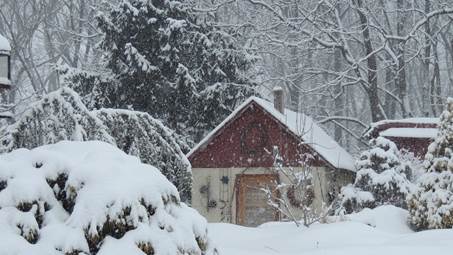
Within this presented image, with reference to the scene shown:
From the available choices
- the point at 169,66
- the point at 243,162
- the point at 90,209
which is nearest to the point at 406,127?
the point at 243,162

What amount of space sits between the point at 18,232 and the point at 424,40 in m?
23.9

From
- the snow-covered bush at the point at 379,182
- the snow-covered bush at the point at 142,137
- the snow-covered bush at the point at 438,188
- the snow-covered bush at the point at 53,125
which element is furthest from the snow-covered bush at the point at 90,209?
the snow-covered bush at the point at 379,182

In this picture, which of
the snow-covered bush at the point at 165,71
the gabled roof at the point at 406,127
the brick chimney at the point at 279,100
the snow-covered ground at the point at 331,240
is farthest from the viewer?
the snow-covered bush at the point at 165,71

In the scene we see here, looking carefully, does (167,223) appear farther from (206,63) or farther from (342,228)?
(206,63)

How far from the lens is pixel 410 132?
60.7ft

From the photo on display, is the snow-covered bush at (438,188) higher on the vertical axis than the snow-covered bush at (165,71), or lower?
lower

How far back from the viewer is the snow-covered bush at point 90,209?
442 cm

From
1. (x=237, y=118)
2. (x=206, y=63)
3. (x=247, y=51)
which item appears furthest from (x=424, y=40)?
(x=237, y=118)

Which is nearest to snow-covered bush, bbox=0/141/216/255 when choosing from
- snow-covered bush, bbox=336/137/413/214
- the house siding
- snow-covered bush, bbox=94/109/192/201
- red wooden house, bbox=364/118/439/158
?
snow-covered bush, bbox=94/109/192/201

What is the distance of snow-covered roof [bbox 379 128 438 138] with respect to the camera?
1821 centimetres

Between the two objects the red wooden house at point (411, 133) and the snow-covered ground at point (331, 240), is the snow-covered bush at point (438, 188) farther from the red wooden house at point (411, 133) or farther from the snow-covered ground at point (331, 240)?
the red wooden house at point (411, 133)

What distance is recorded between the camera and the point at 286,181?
18.2 meters

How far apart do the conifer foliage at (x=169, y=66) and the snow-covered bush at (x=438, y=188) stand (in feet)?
36.9

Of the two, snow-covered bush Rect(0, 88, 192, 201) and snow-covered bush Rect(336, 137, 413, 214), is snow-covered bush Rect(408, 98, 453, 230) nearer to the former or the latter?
snow-covered bush Rect(336, 137, 413, 214)
